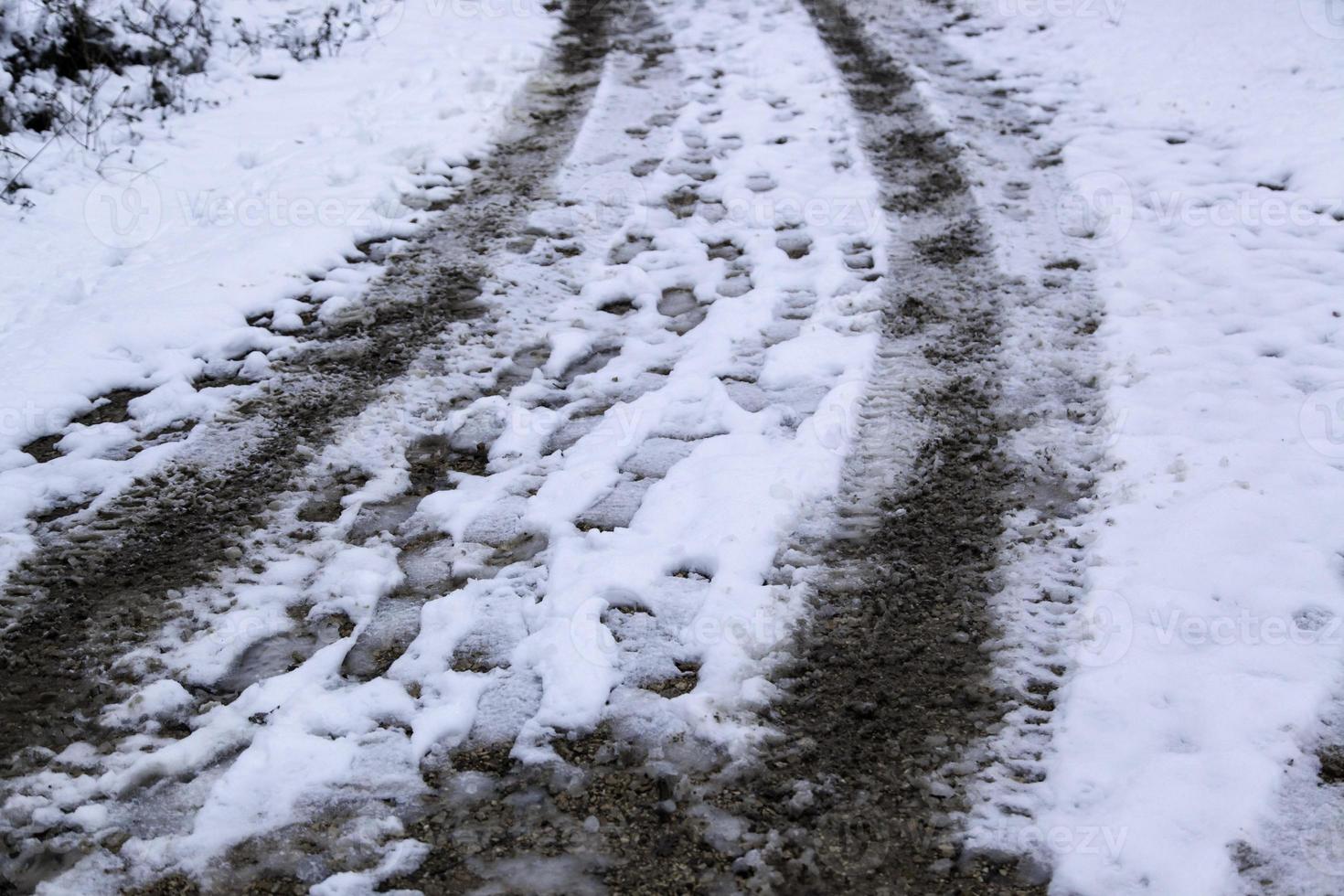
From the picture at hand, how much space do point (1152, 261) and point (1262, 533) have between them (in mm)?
2248

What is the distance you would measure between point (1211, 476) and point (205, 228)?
5635mm

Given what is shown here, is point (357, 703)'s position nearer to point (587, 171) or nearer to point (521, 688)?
point (521, 688)

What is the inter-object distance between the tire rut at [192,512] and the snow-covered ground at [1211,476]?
2977 mm

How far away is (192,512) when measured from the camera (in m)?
3.87

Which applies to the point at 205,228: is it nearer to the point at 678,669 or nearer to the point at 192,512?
the point at 192,512

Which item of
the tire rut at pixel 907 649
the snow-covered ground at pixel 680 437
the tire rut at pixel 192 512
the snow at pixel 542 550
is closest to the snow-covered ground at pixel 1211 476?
the snow-covered ground at pixel 680 437

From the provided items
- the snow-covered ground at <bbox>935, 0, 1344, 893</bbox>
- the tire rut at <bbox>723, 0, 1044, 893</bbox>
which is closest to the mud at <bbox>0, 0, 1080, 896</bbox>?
the tire rut at <bbox>723, 0, 1044, 893</bbox>

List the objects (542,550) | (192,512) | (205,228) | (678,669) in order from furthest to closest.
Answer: (205,228) < (192,512) < (542,550) < (678,669)

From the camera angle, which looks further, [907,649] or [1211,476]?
[1211,476]

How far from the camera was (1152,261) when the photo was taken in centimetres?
518

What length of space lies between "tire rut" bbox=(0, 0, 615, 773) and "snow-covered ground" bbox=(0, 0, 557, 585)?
0.61 ft

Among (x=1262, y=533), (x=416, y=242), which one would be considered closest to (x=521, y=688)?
(x=1262, y=533)

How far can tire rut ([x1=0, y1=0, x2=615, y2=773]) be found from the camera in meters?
3.14

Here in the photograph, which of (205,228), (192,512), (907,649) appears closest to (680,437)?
(907,649)
